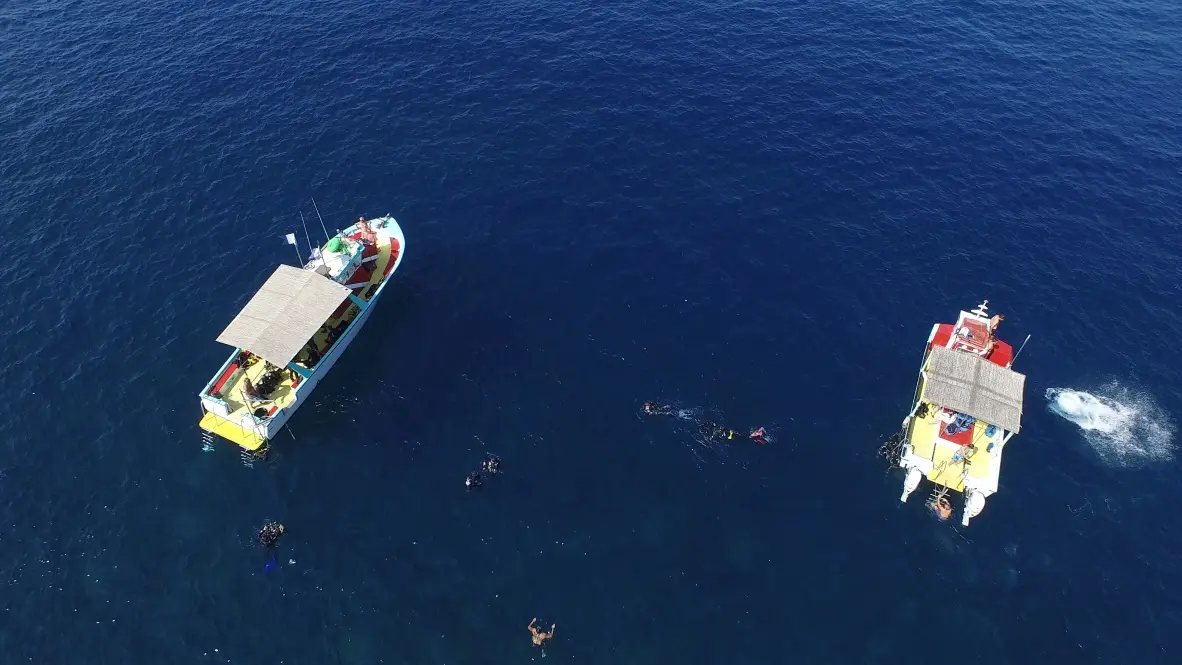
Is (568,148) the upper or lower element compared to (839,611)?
upper

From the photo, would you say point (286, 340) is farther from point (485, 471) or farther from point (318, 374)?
point (485, 471)

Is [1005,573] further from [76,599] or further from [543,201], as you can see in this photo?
[76,599]

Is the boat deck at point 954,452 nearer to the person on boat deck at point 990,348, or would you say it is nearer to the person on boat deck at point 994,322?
the person on boat deck at point 990,348

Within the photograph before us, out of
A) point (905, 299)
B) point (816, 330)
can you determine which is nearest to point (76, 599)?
point (816, 330)

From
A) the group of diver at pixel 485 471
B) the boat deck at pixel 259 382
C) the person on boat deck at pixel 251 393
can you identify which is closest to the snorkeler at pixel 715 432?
the group of diver at pixel 485 471

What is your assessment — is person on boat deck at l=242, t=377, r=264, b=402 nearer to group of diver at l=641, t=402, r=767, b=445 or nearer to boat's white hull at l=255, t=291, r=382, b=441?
boat's white hull at l=255, t=291, r=382, b=441

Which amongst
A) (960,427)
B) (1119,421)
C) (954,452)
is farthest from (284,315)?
(1119,421)
